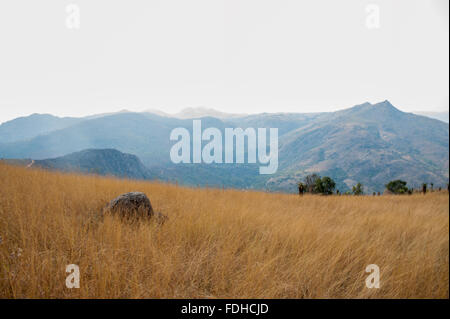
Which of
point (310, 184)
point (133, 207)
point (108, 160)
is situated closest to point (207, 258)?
point (133, 207)

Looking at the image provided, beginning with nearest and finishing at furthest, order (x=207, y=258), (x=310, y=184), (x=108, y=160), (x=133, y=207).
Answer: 1. (x=207, y=258)
2. (x=133, y=207)
3. (x=310, y=184)
4. (x=108, y=160)

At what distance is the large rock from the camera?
165 inches

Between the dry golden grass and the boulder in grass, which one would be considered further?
the boulder in grass

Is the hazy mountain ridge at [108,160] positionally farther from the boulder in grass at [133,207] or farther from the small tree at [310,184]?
the boulder in grass at [133,207]

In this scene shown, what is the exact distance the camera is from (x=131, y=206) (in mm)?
4262

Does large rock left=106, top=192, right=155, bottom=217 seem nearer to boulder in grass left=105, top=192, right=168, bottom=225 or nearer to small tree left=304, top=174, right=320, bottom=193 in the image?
boulder in grass left=105, top=192, right=168, bottom=225

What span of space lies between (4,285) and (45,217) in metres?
1.54

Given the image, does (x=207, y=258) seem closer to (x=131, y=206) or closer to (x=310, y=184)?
(x=131, y=206)

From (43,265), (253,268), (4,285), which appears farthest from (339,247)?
(4,285)

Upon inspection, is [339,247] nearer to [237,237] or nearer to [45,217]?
[237,237]

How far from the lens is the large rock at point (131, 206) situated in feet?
13.8

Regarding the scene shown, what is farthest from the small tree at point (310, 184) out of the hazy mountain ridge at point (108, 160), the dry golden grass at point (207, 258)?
the hazy mountain ridge at point (108, 160)

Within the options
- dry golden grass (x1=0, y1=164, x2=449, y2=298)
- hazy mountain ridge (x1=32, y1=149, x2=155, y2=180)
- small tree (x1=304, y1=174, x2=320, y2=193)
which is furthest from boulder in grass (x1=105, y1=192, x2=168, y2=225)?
hazy mountain ridge (x1=32, y1=149, x2=155, y2=180)

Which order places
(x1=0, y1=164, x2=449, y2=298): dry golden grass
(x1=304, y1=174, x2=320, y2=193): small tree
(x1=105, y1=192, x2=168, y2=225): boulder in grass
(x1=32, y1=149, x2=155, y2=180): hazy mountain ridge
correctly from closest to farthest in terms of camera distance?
(x1=0, y1=164, x2=449, y2=298): dry golden grass
(x1=105, y1=192, x2=168, y2=225): boulder in grass
(x1=304, y1=174, x2=320, y2=193): small tree
(x1=32, y1=149, x2=155, y2=180): hazy mountain ridge
